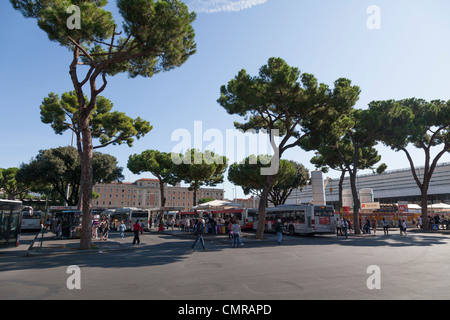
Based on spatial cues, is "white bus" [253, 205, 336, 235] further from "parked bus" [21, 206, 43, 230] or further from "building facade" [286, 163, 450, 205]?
"building facade" [286, 163, 450, 205]

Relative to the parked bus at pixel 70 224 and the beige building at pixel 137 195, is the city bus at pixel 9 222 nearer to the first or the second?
the parked bus at pixel 70 224

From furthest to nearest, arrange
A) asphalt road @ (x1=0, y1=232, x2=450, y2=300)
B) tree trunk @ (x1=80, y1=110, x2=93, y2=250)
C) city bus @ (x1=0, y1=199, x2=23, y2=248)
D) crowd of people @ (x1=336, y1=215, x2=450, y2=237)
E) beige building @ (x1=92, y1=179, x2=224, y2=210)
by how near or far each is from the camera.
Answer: beige building @ (x1=92, y1=179, x2=224, y2=210) → crowd of people @ (x1=336, y1=215, x2=450, y2=237) → tree trunk @ (x1=80, y1=110, x2=93, y2=250) → city bus @ (x1=0, y1=199, x2=23, y2=248) → asphalt road @ (x1=0, y1=232, x2=450, y2=300)

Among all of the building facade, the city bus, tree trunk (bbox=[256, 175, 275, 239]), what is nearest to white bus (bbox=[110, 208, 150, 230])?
tree trunk (bbox=[256, 175, 275, 239])

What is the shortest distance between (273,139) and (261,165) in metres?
17.7

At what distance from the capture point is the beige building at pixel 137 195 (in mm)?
105688

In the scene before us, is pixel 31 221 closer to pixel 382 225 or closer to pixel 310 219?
pixel 310 219

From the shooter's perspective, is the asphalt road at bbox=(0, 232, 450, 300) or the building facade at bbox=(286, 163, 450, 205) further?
the building facade at bbox=(286, 163, 450, 205)

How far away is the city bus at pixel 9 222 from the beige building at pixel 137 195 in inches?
3648

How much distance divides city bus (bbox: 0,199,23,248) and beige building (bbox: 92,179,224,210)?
92655 mm

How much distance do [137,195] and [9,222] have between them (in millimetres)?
101017

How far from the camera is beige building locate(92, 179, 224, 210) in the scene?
106 m

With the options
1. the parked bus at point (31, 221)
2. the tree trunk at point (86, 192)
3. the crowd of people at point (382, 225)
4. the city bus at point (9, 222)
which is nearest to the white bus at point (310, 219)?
the crowd of people at point (382, 225)

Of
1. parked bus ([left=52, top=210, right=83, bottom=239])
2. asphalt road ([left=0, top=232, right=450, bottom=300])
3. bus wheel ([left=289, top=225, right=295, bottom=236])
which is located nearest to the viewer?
asphalt road ([left=0, top=232, right=450, bottom=300])

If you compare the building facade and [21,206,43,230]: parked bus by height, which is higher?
the building facade
